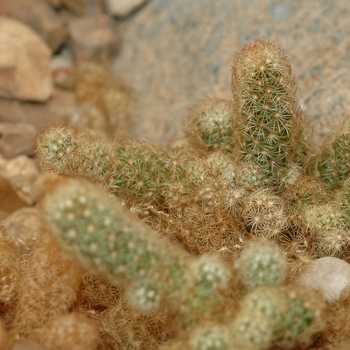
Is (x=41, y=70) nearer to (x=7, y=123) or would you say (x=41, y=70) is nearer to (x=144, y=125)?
(x=7, y=123)

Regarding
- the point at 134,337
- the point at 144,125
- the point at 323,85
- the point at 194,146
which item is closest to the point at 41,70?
the point at 144,125

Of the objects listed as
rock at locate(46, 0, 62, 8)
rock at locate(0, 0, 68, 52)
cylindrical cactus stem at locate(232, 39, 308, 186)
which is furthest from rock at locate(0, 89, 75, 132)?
cylindrical cactus stem at locate(232, 39, 308, 186)

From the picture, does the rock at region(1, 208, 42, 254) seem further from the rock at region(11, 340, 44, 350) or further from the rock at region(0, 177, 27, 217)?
the rock at region(11, 340, 44, 350)

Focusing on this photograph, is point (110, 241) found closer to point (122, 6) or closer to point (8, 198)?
point (8, 198)

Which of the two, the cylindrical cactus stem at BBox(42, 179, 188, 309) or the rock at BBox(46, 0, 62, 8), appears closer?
the cylindrical cactus stem at BBox(42, 179, 188, 309)

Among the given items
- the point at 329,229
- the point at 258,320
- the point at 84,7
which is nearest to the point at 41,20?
the point at 84,7

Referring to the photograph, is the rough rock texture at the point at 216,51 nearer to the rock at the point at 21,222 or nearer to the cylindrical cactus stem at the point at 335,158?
the cylindrical cactus stem at the point at 335,158
